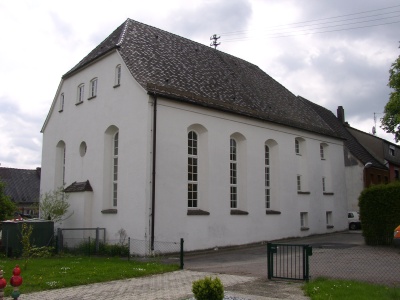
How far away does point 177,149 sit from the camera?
1823 centimetres

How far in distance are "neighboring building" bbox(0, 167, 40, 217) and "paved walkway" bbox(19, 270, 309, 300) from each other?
146 feet

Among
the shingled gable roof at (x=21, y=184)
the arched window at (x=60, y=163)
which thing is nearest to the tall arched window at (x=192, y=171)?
the arched window at (x=60, y=163)

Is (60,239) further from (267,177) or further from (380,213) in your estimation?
(380,213)

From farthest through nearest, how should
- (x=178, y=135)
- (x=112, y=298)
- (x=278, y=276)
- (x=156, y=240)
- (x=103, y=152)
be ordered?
(x=103, y=152)
(x=178, y=135)
(x=156, y=240)
(x=278, y=276)
(x=112, y=298)

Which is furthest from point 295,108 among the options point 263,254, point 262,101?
point 263,254

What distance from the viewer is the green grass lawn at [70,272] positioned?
1027cm

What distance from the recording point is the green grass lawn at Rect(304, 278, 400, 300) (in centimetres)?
809

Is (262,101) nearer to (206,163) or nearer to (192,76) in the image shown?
(192,76)

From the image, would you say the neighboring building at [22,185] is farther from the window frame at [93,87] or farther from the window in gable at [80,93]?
the window frame at [93,87]

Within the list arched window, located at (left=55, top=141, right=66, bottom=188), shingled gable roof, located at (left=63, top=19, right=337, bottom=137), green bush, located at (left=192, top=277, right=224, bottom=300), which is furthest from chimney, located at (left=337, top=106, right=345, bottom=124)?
green bush, located at (left=192, top=277, right=224, bottom=300)

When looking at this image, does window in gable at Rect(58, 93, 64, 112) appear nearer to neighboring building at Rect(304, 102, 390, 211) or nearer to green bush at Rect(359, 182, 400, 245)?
green bush at Rect(359, 182, 400, 245)

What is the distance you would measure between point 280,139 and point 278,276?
1380cm

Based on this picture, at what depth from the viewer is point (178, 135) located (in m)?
18.4

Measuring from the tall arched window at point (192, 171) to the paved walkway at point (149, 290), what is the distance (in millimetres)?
Result: 7444
